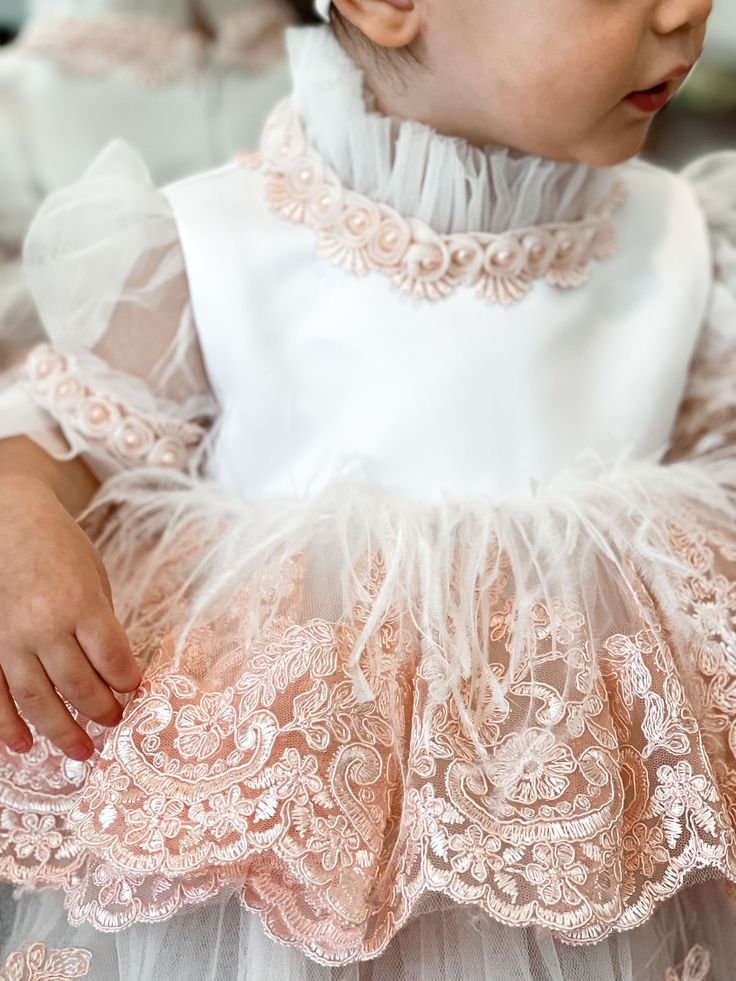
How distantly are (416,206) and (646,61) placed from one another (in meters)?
0.18

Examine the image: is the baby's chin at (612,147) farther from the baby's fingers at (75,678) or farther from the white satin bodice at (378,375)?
the baby's fingers at (75,678)

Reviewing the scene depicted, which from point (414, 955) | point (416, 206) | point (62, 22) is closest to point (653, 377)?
point (416, 206)

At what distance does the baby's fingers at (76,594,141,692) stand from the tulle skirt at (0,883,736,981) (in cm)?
13

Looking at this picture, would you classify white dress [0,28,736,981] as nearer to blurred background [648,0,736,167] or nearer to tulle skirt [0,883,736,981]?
tulle skirt [0,883,736,981]

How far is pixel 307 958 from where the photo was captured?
556 mm

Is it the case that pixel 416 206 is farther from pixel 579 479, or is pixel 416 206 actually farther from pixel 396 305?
pixel 579 479

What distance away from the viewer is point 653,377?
0.80 m

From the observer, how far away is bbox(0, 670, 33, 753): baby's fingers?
61 centimetres

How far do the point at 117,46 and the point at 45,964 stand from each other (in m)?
0.94

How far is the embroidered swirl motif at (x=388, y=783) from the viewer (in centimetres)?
54

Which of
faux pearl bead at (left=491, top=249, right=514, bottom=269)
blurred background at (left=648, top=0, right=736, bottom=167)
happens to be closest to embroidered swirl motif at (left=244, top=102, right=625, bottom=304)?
faux pearl bead at (left=491, top=249, right=514, bottom=269)

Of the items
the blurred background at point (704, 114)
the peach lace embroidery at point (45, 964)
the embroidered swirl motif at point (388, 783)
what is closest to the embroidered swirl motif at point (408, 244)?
the embroidered swirl motif at point (388, 783)

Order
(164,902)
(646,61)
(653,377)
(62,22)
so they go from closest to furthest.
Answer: (164,902)
(646,61)
(653,377)
(62,22)

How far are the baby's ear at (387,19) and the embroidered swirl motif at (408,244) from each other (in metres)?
0.10
